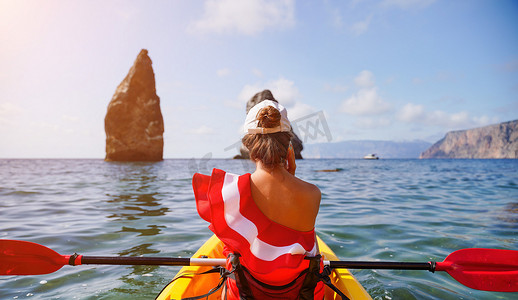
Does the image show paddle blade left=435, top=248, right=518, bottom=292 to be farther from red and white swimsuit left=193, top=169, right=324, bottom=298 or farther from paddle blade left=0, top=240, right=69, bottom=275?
paddle blade left=0, top=240, right=69, bottom=275

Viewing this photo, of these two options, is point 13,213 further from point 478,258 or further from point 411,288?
point 478,258

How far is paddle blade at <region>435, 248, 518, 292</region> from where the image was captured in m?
2.80

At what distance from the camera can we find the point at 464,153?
15812 cm

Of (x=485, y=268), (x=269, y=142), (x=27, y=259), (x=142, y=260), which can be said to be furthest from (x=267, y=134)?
(x=27, y=259)

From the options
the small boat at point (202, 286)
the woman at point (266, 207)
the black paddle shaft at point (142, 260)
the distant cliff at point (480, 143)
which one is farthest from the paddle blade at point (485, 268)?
the distant cliff at point (480, 143)

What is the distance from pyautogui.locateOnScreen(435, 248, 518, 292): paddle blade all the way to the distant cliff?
6250 inches

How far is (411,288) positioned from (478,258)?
3.80 ft

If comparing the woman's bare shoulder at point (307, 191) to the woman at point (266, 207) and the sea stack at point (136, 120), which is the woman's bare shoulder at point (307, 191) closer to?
the woman at point (266, 207)

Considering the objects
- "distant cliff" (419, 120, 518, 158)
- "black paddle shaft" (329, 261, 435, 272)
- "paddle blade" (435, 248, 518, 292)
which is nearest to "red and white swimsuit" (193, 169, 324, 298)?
"black paddle shaft" (329, 261, 435, 272)

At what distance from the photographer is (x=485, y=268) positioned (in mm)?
2920

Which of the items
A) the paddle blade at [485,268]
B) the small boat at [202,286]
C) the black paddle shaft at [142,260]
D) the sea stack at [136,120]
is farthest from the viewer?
the sea stack at [136,120]

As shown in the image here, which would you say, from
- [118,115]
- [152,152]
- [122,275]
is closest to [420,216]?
[122,275]

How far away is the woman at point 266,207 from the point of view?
69.1 inches

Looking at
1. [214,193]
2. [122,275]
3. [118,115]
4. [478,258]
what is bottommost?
[122,275]
